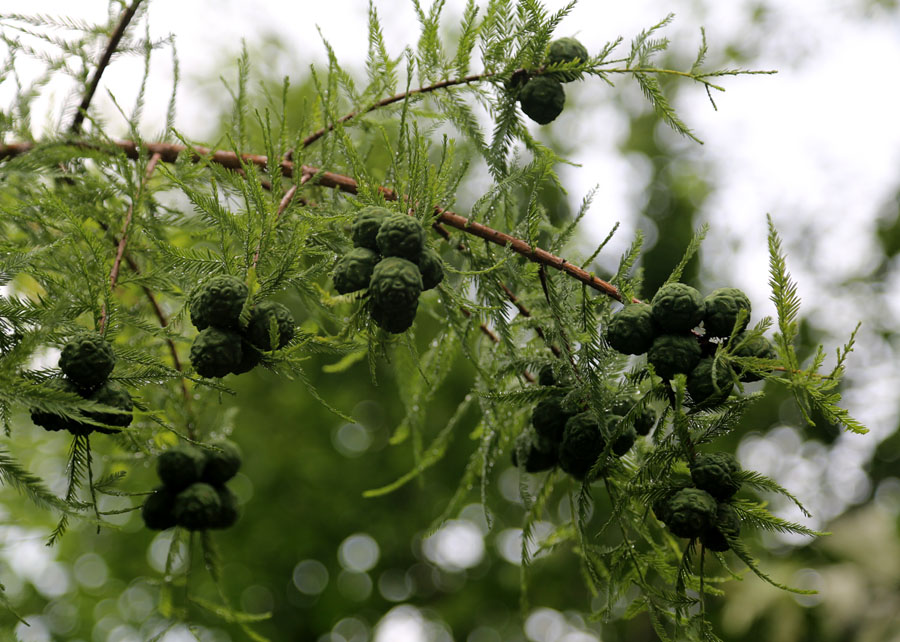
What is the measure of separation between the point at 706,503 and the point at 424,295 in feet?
2.53

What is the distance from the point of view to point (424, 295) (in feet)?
5.02

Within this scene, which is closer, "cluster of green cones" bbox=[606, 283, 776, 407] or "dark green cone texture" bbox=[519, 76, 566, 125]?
"cluster of green cones" bbox=[606, 283, 776, 407]

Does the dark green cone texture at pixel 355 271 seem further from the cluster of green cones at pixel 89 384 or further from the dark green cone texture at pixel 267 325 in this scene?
the cluster of green cones at pixel 89 384

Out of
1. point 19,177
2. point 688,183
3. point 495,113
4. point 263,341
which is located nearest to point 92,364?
point 263,341

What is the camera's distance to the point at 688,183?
826cm

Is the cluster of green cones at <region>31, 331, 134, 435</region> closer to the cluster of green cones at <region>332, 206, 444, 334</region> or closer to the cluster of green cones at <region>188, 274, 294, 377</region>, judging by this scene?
the cluster of green cones at <region>188, 274, 294, 377</region>

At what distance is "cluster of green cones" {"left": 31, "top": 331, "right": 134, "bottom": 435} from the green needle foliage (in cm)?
2

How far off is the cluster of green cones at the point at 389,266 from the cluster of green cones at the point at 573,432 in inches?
12.6

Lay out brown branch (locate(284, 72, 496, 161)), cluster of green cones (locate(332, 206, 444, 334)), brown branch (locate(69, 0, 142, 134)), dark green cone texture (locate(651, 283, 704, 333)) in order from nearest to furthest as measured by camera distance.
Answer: cluster of green cones (locate(332, 206, 444, 334)) → dark green cone texture (locate(651, 283, 704, 333)) → brown branch (locate(284, 72, 496, 161)) → brown branch (locate(69, 0, 142, 134))

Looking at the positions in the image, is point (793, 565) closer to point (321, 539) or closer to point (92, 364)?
point (321, 539)

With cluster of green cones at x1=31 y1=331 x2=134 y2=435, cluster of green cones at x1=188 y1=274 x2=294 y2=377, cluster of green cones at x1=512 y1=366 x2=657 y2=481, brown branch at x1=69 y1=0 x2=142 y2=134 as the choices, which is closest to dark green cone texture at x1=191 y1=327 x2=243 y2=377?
cluster of green cones at x1=188 y1=274 x2=294 y2=377

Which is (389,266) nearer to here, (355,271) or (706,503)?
(355,271)

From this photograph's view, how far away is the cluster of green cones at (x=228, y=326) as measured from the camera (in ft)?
2.85

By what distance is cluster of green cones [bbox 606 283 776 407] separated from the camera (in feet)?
3.12
